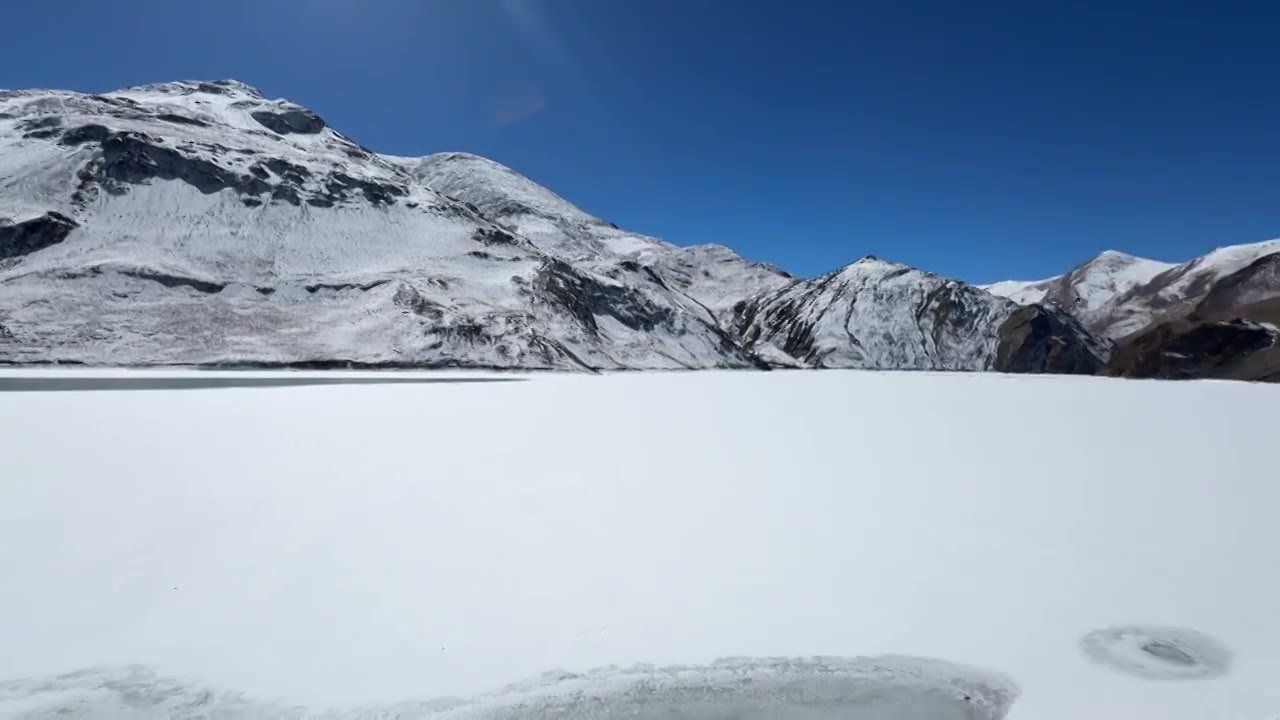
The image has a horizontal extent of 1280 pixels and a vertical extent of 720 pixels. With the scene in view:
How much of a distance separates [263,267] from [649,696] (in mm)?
83331

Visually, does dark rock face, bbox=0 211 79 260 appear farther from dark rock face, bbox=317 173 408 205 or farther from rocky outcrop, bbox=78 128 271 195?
dark rock face, bbox=317 173 408 205

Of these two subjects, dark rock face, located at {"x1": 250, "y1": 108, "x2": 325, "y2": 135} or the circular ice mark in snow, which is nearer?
the circular ice mark in snow

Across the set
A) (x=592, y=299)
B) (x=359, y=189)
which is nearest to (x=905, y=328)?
(x=592, y=299)

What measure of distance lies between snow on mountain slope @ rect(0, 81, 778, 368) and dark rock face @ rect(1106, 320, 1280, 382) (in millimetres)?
46733

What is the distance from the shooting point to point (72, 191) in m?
77.2

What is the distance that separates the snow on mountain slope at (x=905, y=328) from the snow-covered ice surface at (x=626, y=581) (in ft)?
345

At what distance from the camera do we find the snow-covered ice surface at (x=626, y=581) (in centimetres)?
530

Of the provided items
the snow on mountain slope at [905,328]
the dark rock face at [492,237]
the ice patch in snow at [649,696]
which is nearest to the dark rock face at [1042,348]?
the snow on mountain slope at [905,328]

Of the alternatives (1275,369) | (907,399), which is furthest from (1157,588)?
(1275,369)

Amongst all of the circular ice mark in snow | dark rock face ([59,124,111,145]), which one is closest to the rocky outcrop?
dark rock face ([59,124,111,145])

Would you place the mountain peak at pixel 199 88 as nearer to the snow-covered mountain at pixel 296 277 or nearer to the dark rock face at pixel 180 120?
the snow-covered mountain at pixel 296 277

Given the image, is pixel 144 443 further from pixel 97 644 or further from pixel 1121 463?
pixel 1121 463

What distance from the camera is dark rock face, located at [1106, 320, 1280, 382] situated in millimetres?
59844

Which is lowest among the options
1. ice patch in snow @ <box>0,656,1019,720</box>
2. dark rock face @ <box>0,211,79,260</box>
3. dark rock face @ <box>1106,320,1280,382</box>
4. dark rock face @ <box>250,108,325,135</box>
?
ice patch in snow @ <box>0,656,1019,720</box>
